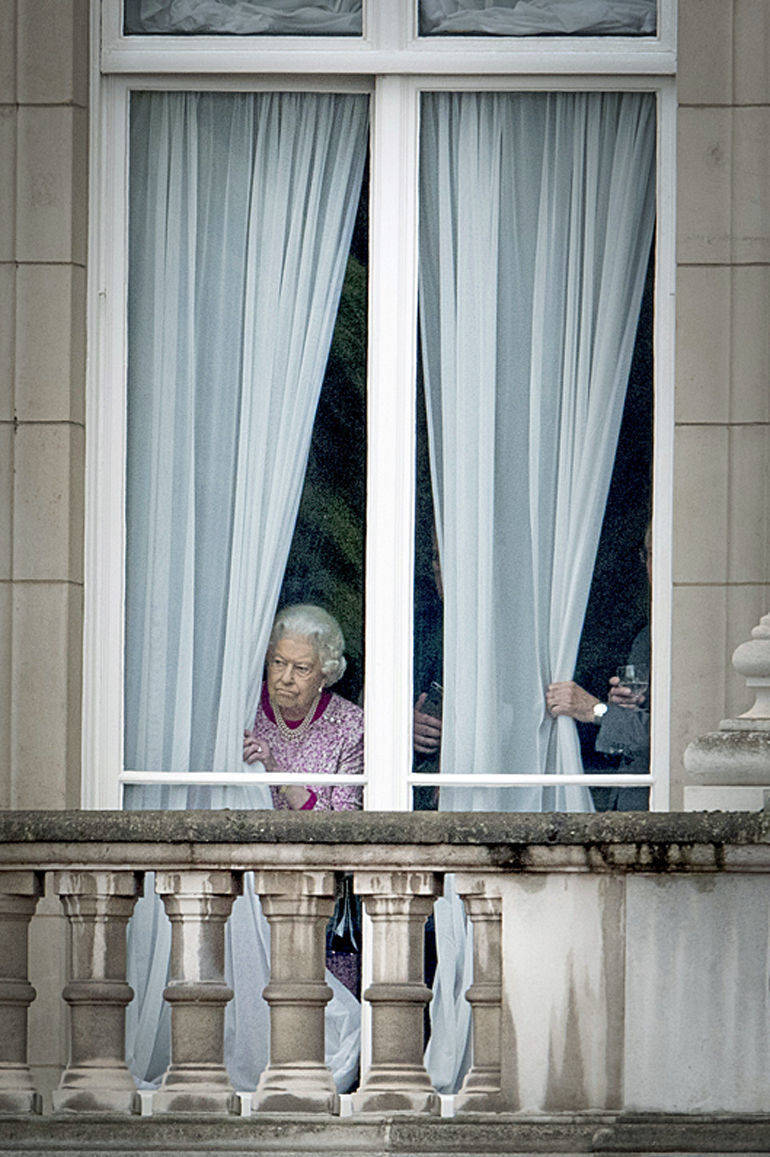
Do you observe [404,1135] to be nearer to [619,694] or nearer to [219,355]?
[619,694]

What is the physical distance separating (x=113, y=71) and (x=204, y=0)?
19.9 inches

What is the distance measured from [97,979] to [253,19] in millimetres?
4319

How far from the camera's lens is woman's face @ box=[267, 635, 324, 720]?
322 inches

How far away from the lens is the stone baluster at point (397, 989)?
19.1 ft

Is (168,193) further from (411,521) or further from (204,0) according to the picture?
(411,521)

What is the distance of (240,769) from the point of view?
26.8 feet

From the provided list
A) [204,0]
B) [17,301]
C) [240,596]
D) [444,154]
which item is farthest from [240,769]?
[204,0]

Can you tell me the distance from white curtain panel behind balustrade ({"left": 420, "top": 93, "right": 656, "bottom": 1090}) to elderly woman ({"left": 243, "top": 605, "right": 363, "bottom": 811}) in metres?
A: 0.42

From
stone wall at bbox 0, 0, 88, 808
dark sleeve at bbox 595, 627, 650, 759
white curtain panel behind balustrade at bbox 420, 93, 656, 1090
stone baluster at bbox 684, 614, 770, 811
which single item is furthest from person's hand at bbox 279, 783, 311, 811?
stone baluster at bbox 684, 614, 770, 811

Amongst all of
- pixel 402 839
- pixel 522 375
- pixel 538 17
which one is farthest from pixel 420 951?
pixel 538 17

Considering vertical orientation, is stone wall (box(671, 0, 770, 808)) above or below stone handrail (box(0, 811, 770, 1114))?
above

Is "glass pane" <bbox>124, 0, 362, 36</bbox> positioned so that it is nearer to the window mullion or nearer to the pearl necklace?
the window mullion

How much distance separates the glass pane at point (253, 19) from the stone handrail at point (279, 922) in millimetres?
3842

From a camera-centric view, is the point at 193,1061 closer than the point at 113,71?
Yes
